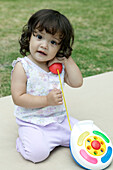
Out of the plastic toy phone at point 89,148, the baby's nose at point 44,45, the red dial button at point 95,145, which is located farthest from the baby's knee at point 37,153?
the baby's nose at point 44,45

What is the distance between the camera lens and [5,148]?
1.69 m

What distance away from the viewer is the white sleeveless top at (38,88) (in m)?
1.63

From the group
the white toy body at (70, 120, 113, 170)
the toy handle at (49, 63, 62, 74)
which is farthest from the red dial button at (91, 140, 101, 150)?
the toy handle at (49, 63, 62, 74)

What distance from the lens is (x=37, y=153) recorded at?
5.08ft

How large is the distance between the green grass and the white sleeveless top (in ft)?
2.78

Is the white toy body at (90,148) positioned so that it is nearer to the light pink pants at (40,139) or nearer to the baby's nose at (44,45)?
the light pink pants at (40,139)

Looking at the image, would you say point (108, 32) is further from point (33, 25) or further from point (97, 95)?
point (33, 25)

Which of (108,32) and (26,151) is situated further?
(108,32)

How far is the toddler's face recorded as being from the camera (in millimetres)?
1540

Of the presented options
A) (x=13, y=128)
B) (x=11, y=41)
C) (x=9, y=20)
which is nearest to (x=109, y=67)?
(x=11, y=41)

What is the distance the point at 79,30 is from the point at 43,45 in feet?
9.95

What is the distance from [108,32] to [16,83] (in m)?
3.16

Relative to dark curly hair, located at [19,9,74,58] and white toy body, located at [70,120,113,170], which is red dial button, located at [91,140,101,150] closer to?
white toy body, located at [70,120,113,170]

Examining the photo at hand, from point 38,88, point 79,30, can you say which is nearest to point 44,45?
point 38,88
